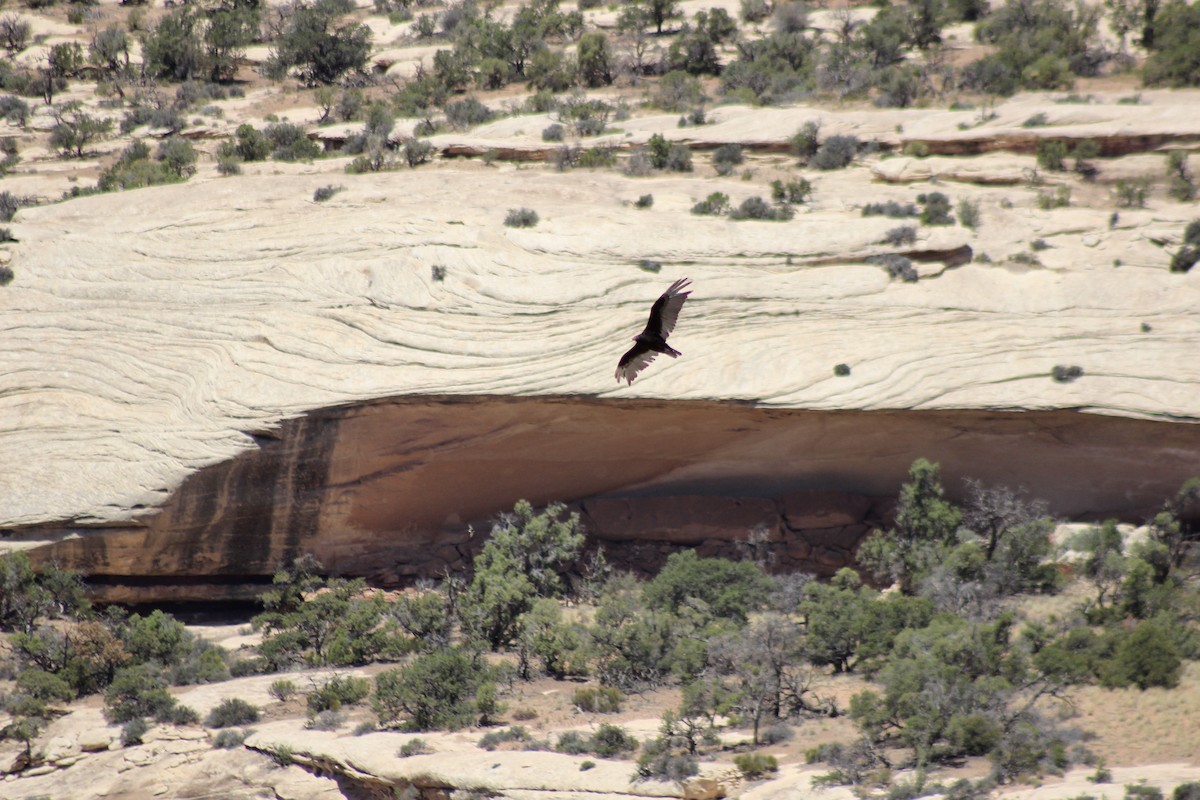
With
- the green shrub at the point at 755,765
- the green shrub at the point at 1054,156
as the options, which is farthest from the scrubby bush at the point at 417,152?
the green shrub at the point at 755,765

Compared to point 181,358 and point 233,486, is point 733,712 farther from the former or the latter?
point 181,358

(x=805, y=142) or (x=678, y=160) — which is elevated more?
(x=805, y=142)

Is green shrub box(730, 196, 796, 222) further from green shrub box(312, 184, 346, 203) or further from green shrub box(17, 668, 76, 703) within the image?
green shrub box(17, 668, 76, 703)

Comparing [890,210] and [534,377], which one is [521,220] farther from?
[890,210]

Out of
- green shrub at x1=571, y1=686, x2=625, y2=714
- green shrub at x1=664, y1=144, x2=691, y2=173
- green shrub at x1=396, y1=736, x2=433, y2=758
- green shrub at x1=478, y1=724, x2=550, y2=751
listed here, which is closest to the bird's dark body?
green shrub at x1=478, y1=724, x2=550, y2=751

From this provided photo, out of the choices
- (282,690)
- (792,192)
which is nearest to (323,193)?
(792,192)

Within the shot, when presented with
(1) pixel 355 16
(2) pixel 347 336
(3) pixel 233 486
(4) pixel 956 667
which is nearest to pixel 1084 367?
(4) pixel 956 667
